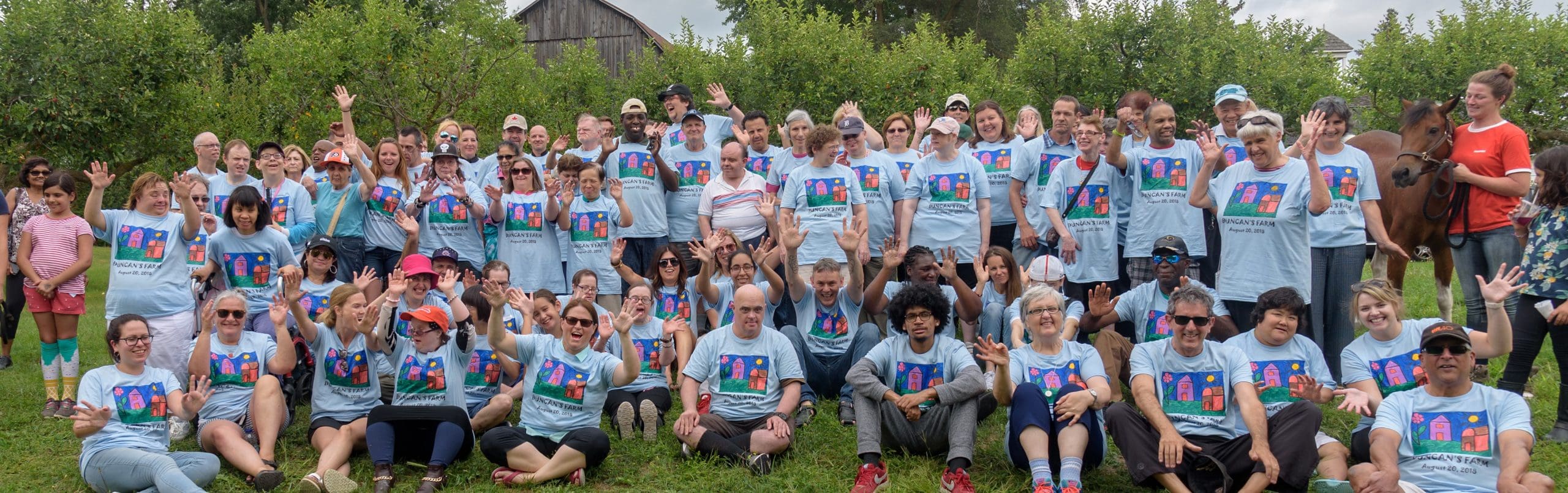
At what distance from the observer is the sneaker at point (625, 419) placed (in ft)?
21.6

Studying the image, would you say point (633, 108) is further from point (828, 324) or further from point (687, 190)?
point (828, 324)

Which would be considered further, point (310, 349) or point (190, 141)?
point (190, 141)

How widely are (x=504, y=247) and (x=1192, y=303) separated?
502 cm

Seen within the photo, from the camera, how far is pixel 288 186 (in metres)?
8.12

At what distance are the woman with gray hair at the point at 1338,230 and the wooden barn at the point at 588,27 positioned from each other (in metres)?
25.3

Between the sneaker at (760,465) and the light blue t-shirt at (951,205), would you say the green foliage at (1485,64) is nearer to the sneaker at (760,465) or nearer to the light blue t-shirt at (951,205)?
the light blue t-shirt at (951,205)

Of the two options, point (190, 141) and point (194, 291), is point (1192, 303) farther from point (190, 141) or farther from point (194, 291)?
point (190, 141)

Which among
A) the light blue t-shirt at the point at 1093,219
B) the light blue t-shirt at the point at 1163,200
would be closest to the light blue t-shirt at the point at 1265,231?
the light blue t-shirt at the point at 1163,200

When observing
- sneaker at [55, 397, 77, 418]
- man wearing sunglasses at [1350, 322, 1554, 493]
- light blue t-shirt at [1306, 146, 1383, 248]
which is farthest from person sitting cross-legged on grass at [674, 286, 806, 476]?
sneaker at [55, 397, 77, 418]

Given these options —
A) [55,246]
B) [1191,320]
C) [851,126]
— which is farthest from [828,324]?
[55,246]

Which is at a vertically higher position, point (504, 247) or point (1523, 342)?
point (504, 247)

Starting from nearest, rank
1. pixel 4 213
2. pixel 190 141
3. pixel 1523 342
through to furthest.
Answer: pixel 1523 342 < pixel 4 213 < pixel 190 141

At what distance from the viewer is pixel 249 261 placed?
7188mm

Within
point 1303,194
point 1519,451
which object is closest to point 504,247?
point 1303,194
